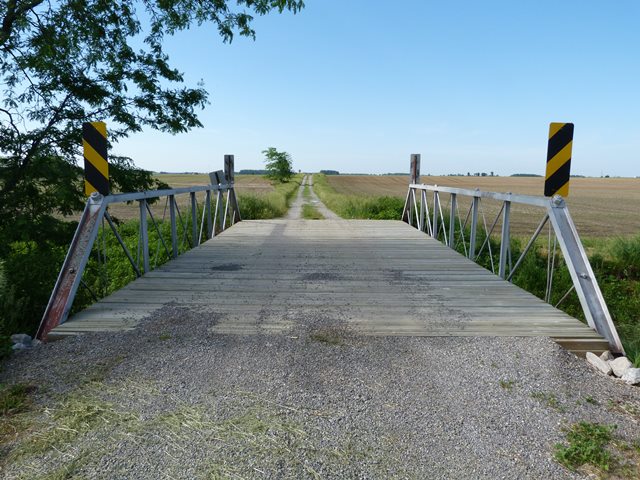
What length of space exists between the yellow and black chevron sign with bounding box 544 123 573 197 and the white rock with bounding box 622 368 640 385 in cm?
254

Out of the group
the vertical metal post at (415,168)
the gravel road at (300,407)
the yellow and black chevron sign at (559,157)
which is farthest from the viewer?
the vertical metal post at (415,168)

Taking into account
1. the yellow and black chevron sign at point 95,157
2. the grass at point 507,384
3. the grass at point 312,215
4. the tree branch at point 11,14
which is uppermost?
the tree branch at point 11,14

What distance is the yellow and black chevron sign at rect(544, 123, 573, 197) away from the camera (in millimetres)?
5012

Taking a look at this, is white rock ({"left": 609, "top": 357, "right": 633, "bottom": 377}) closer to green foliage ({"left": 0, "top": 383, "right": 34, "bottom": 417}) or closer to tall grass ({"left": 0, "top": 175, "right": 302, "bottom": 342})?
green foliage ({"left": 0, "top": 383, "right": 34, "bottom": 417})

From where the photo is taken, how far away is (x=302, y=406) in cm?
264

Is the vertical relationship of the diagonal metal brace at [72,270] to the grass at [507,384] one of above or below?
above

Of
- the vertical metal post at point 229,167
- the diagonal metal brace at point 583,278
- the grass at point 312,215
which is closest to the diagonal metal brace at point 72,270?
the diagonal metal brace at point 583,278

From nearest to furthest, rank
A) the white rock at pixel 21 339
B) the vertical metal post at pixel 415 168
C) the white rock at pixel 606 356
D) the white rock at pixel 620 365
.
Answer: the white rock at pixel 620 365 < the white rock at pixel 606 356 < the white rock at pixel 21 339 < the vertical metal post at pixel 415 168

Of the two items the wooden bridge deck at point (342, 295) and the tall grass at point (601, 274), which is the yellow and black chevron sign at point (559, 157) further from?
the tall grass at point (601, 274)

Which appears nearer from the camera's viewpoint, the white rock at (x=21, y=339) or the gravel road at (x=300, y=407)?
the gravel road at (x=300, y=407)

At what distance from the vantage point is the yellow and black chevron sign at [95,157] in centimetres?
502

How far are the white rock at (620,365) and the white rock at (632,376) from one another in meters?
0.07

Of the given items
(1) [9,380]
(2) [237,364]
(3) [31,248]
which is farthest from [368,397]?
(3) [31,248]

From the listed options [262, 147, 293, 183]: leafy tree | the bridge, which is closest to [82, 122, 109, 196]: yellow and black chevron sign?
the bridge
